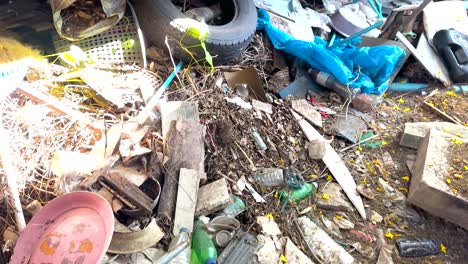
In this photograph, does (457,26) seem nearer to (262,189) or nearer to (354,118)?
(354,118)

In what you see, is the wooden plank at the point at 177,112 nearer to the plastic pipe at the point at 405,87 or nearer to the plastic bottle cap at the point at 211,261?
the plastic bottle cap at the point at 211,261

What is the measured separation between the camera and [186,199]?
7.36ft

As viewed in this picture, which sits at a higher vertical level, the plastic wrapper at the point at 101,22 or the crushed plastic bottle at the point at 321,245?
the plastic wrapper at the point at 101,22

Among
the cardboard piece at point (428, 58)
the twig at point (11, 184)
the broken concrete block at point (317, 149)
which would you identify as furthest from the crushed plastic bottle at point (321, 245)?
the cardboard piece at point (428, 58)

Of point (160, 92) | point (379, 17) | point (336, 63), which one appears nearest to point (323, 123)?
point (336, 63)

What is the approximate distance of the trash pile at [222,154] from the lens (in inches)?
79.7

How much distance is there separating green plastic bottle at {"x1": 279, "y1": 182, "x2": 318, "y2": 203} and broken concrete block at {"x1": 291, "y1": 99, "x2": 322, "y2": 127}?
2.00 feet

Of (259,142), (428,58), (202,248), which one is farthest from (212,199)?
(428,58)

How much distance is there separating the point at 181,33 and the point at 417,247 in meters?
2.25

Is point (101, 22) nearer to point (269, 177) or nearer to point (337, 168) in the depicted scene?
point (269, 177)

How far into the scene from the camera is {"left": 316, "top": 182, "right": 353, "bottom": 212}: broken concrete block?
2656mm

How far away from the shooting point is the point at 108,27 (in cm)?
275

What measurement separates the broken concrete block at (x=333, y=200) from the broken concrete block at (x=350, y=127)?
1.83ft

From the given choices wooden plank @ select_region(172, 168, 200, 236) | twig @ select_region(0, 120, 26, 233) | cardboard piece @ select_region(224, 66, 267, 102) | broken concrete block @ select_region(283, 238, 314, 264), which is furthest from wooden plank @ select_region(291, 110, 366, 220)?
twig @ select_region(0, 120, 26, 233)
